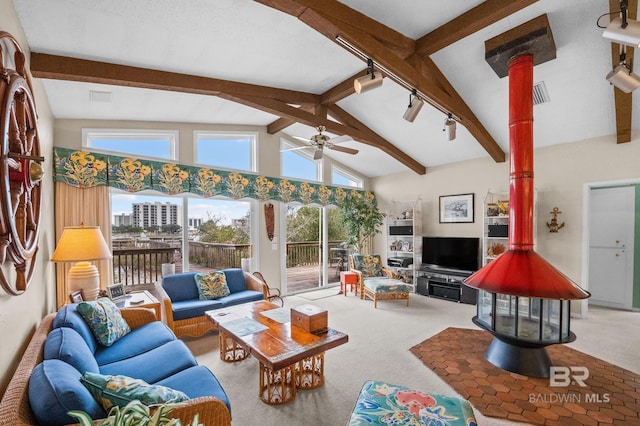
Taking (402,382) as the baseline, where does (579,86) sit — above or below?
above

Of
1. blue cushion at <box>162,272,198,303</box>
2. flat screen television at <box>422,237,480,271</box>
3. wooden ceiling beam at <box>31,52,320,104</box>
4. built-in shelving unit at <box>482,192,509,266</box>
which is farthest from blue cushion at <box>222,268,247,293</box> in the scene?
built-in shelving unit at <box>482,192,509,266</box>

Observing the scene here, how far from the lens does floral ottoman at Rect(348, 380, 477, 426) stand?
1.62 meters

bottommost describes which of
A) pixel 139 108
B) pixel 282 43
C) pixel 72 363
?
pixel 72 363

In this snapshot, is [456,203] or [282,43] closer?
[282,43]

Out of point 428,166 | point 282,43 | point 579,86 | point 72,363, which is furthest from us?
point 428,166

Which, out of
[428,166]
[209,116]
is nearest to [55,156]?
[209,116]

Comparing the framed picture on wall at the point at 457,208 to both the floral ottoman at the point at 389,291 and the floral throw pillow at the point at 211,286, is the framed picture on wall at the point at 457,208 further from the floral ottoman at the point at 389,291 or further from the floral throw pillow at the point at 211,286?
the floral throw pillow at the point at 211,286

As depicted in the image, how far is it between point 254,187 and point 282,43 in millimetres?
2914

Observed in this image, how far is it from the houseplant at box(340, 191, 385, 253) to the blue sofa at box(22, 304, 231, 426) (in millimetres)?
4388

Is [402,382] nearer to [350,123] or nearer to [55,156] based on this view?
[350,123]

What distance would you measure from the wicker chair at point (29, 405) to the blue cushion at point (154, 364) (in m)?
0.46

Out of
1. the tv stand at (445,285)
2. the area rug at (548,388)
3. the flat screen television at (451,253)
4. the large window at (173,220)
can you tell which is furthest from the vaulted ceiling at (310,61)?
the area rug at (548,388)

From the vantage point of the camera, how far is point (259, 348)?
2.36m

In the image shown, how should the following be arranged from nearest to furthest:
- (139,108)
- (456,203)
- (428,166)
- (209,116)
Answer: (139,108)
(209,116)
(456,203)
(428,166)
